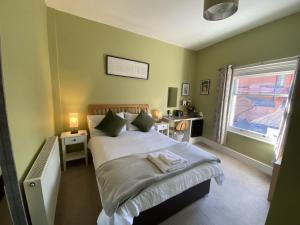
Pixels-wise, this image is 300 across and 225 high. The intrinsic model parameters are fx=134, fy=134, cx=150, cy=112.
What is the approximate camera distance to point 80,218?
5.08ft

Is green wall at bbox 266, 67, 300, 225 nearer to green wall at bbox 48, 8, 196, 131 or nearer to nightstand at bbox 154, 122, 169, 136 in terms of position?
nightstand at bbox 154, 122, 169, 136

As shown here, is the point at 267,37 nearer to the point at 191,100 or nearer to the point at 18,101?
the point at 191,100

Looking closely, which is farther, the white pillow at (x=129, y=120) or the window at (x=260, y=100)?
the white pillow at (x=129, y=120)

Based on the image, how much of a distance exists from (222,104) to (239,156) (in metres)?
1.28

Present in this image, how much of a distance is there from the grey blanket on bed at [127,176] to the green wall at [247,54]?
1.77m

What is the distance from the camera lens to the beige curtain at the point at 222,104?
3.22m

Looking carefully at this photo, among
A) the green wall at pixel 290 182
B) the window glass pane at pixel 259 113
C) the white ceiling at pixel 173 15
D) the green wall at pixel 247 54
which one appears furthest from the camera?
the window glass pane at pixel 259 113

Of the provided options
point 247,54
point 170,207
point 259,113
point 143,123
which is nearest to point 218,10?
point 247,54

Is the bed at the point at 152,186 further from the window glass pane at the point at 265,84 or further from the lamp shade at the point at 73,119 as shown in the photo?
the window glass pane at the point at 265,84

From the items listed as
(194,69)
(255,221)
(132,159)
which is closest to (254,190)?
(255,221)

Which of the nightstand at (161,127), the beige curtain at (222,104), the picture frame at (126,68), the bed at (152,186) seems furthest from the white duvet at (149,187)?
the beige curtain at (222,104)

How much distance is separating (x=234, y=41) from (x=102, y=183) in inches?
153

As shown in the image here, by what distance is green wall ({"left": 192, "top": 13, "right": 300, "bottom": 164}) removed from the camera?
235 centimetres

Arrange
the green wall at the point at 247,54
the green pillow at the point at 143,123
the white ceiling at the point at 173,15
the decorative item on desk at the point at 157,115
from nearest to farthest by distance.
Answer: the white ceiling at the point at 173,15 < the green wall at the point at 247,54 < the green pillow at the point at 143,123 < the decorative item on desk at the point at 157,115
